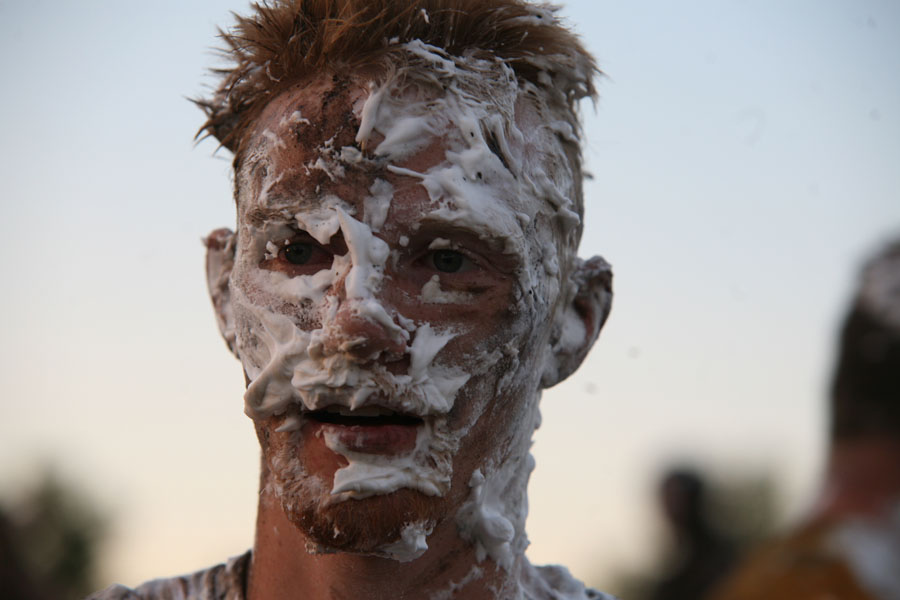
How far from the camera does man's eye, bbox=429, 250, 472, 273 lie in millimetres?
2625

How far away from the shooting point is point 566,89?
3078 mm

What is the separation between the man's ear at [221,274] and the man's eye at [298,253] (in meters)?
0.40

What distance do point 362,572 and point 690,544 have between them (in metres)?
0.86

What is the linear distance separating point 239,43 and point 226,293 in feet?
2.36

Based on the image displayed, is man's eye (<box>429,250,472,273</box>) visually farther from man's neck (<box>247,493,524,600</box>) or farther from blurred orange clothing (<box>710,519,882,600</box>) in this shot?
blurred orange clothing (<box>710,519,882,600</box>)

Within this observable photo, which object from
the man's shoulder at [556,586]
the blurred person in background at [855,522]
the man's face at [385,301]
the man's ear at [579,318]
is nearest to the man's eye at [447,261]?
the man's face at [385,301]

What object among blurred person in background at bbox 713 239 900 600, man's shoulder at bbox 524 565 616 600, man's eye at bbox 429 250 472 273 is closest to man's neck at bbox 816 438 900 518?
blurred person in background at bbox 713 239 900 600

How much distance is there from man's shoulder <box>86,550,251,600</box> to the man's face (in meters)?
0.51

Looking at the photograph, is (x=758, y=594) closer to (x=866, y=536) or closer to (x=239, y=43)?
(x=866, y=536)

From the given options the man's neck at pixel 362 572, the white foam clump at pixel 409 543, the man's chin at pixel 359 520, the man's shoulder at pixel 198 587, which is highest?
the man's chin at pixel 359 520

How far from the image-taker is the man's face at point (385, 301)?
2463 millimetres

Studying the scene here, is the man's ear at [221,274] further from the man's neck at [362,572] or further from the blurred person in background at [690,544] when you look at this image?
the blurred person in background at [690,544]

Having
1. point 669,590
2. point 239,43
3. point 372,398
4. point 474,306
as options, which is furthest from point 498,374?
point 239,43

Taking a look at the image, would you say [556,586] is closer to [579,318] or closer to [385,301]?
[579,318]
